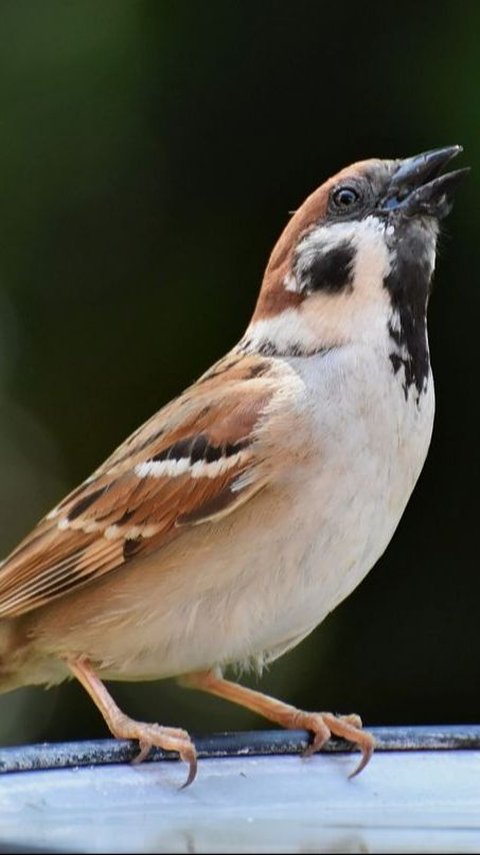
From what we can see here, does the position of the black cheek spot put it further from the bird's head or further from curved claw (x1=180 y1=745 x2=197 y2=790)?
curved claw (x1=180 y1=745 x2=197 y2=790)

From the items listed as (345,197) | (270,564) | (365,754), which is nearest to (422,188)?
(345,197)

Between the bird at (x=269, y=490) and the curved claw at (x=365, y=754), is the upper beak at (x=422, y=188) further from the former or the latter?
the curved claw at (x=365, y=754)

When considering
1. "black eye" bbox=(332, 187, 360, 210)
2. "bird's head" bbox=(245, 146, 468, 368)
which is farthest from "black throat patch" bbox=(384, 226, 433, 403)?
"black eye" bbox=(332, 187, 360, 210)

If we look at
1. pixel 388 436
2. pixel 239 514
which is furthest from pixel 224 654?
pixel 388 436

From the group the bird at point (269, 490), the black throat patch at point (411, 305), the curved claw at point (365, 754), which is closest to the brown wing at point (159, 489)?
the bird at point (269, 490)

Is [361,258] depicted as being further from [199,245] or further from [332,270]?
[199,245]
